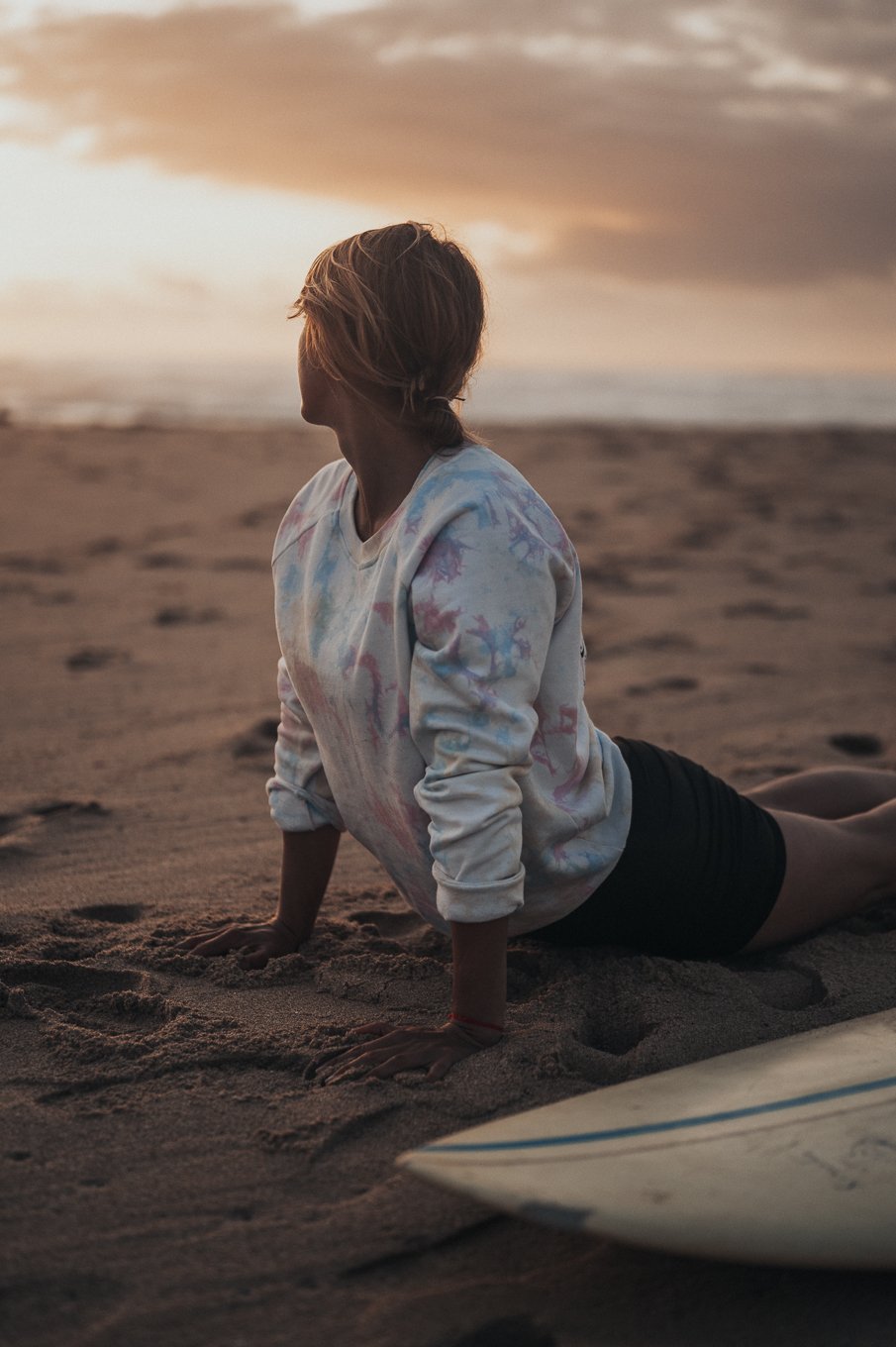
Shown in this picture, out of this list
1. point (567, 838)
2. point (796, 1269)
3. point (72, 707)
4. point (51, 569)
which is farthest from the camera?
point (51, 569)

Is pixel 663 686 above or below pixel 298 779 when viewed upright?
below

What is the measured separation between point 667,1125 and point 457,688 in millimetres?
657

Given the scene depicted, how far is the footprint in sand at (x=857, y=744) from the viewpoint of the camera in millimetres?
3781

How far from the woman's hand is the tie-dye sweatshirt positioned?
28cm

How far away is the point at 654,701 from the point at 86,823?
2.00 meters

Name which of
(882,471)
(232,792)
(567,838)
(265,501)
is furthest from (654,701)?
(882,471)

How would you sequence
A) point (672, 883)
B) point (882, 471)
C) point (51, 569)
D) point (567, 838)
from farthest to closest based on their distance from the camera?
point (882, 471)
point (51, 569)
point (672, 883)
point (567, 838)

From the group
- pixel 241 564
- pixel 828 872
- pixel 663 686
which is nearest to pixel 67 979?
pixel 828 872

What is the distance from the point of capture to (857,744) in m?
3.83

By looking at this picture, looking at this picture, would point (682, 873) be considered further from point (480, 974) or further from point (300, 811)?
point (300, 811)

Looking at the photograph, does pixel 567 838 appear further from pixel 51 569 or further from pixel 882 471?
pixel 882 471

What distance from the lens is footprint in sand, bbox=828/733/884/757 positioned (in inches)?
149

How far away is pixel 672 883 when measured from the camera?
223cm

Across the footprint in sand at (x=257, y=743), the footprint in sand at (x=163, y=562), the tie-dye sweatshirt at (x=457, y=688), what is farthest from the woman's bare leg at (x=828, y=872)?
the footprint in sand at (x=163, y=562)
